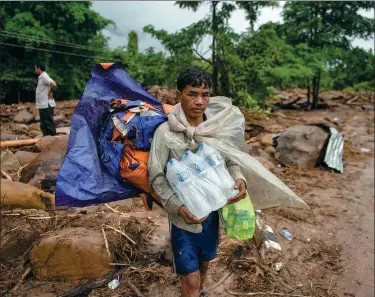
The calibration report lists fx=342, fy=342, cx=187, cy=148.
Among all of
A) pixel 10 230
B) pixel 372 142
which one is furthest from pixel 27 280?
pixel 372 142

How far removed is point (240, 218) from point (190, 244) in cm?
34

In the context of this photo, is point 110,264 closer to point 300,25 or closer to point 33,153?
point 33,153

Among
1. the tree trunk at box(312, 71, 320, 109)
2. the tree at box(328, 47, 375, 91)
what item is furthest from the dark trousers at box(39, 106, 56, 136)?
the tree trunk at box(312, 71, 320, 109)

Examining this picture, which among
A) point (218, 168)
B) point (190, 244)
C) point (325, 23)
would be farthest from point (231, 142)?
point (325, 23)

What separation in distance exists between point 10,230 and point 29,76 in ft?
50.7

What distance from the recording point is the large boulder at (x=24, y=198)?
12.2 feet

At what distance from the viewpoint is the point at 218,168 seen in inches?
74.4

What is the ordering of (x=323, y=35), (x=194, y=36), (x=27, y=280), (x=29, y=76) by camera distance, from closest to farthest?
(x=27, y=280) → (x=194, y=36) → (x=323, y=35) → (x=29, y=76)

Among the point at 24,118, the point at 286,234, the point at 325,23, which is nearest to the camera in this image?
the point at 286,234

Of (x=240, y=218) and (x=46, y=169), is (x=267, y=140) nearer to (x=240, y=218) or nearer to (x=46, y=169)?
(x=46, y=169)

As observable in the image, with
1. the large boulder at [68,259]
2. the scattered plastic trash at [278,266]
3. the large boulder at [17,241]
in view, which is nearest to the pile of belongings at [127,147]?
A: the large boulder at [68,259]

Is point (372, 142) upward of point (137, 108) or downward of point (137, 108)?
downward

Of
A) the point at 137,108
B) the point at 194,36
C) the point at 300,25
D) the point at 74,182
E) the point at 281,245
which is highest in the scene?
the point at 300,25

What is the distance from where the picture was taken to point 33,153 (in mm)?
6047
